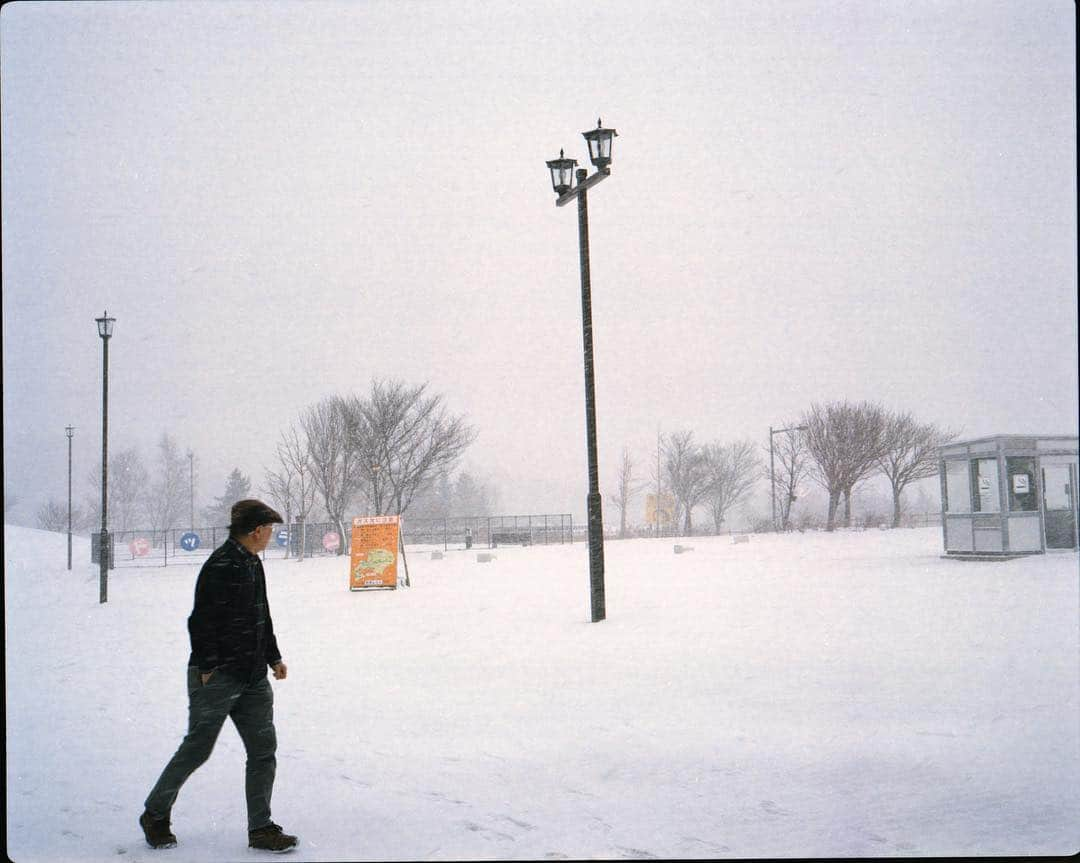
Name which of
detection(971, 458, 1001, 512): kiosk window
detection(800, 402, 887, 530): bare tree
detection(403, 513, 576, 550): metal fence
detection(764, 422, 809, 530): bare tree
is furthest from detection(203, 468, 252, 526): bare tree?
detection(971, 458, 1001, 512): kiosk window

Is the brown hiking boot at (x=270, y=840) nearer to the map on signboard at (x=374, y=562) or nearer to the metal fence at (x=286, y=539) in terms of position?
the map on signboard at (x=374, y=562)

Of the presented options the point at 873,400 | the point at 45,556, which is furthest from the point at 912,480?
the point at 45,556

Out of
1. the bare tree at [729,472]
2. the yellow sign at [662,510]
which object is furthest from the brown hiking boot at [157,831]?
the bare tree at [729,472]

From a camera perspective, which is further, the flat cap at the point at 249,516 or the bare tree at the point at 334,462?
the bare tree at the point at 334,462

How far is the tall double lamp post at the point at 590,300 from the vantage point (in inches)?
397

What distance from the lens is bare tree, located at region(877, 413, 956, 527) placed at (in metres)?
21.6

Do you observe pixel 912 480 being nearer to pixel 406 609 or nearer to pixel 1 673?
pixel 406 609

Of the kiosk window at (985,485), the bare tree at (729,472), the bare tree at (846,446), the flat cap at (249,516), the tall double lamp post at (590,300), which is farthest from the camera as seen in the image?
the bare tree at (729,472)

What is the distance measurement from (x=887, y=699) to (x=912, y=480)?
55.6ft

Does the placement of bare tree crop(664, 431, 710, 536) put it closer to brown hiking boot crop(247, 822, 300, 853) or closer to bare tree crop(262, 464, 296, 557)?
bare tree crop(262, 464, 296, 557)

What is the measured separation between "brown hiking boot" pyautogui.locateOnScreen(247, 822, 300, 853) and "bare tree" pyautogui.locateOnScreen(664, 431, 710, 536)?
5339cm

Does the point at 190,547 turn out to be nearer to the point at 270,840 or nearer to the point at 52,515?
the point at 270,840

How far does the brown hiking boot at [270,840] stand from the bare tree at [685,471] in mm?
53390

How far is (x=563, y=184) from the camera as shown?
10.8 metres
